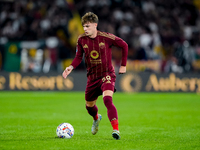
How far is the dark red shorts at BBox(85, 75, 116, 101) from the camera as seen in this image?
634 centimetres

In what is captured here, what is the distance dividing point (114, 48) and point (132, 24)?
9.49 ft

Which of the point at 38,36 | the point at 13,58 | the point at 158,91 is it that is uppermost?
the point at 38,36

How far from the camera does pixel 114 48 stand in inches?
776

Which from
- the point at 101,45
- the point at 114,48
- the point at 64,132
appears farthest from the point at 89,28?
the point at 114,48

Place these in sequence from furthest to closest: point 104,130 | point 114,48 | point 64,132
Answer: point 114,48, point 104,130, point 64,132

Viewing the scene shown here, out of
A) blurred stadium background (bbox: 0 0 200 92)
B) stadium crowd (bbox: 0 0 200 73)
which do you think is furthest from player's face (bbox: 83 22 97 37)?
stadium crowd (bbox: 0 0 200 73)

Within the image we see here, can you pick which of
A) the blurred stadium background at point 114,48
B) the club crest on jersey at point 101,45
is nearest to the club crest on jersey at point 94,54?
the club crest on jersey at point 101,45

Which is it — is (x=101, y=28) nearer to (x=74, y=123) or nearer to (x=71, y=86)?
(x=71, y=86)

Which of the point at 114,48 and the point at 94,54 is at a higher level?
the point at 114,48

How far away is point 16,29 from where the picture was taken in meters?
21.7

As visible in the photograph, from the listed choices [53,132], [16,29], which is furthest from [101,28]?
[53,132]

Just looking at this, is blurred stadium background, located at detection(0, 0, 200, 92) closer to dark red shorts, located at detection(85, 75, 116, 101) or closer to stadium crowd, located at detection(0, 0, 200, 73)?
stadium crowd, located at detection(0, 0, 200, 73)

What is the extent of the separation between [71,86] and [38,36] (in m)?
4.52

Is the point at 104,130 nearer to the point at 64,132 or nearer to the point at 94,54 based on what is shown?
the point at 64,132
